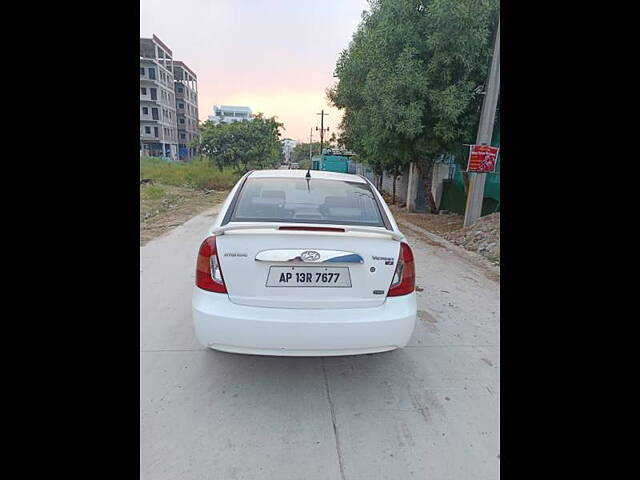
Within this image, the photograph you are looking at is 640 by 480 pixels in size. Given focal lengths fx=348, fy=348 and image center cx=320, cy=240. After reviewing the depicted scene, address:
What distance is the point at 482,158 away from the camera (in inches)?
286

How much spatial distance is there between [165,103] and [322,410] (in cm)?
5113

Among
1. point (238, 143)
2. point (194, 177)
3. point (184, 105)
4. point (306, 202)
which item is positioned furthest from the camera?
point (184, 105)

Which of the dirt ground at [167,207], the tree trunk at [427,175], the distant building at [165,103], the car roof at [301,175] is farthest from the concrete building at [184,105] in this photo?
the car roof at [301,175]

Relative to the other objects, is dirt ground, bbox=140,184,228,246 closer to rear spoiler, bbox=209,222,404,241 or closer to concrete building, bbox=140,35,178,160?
rear spoiler, bbox=209,222,404,241

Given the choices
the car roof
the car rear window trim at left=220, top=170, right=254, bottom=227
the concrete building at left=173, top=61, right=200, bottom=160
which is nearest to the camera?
the car rear window trim at left=220, top=170, right=254, bottom=227

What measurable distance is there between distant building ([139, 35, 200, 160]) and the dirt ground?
75.7 ft

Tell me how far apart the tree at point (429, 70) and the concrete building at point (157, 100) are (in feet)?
124

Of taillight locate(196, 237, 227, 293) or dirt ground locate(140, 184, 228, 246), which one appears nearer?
taillight locate(196, 237, 227, 293)

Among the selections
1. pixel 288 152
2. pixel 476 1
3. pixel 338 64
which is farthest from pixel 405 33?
pixel 288 152

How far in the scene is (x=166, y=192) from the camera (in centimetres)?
1458

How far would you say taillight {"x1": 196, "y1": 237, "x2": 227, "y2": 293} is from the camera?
2.08 meters

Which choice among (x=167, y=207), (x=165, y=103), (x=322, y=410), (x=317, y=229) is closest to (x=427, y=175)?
(x=167, y=207)

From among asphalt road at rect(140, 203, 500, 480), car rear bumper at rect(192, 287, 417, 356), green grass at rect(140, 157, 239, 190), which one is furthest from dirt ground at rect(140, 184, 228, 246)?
car rear bumper at rect(192, 287, 417, 356)

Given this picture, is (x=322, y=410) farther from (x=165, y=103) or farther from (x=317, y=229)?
(x=165, y=103)
